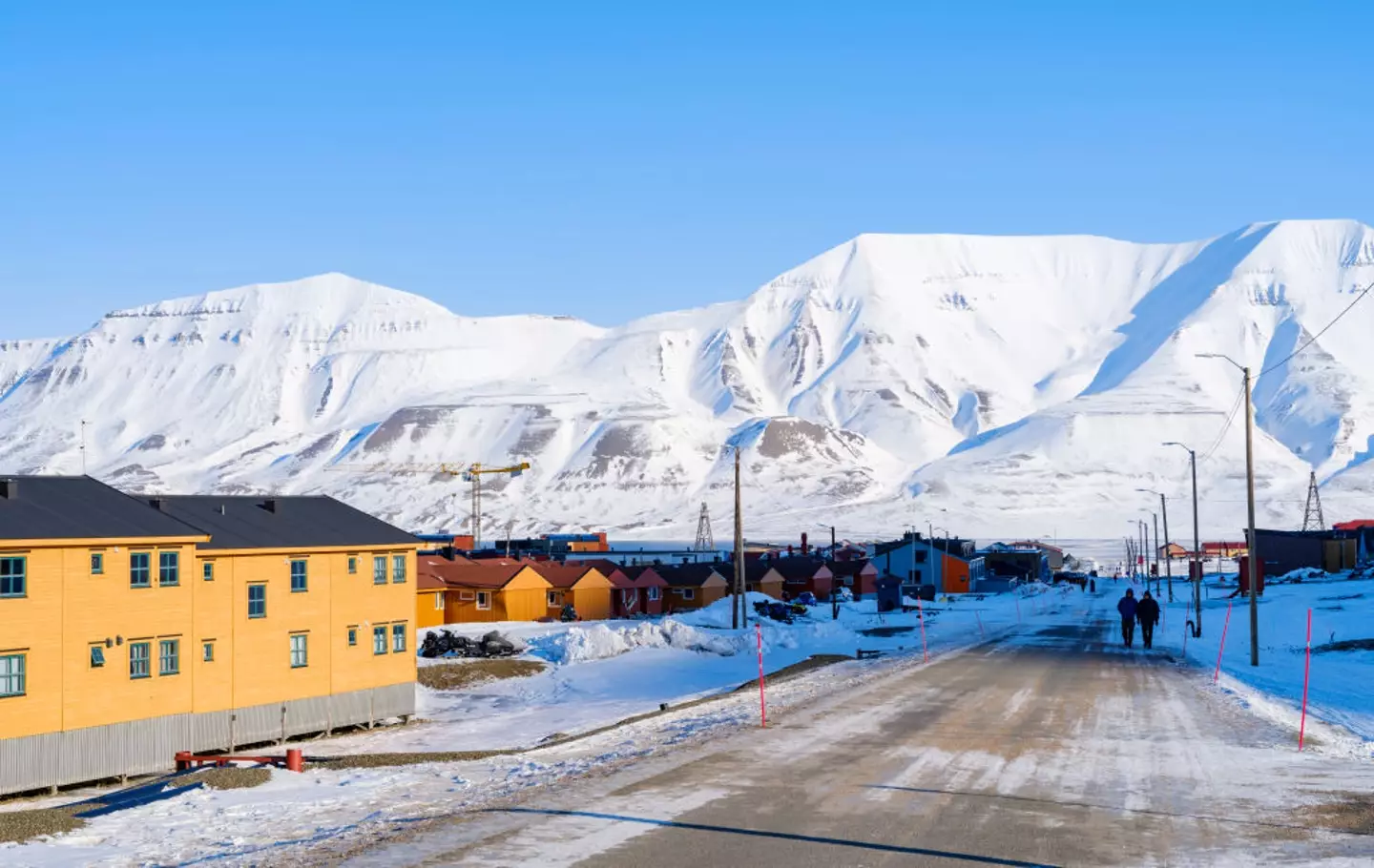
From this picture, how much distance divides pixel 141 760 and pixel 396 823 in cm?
1809

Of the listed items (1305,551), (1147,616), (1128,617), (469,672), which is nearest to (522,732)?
(469,672)

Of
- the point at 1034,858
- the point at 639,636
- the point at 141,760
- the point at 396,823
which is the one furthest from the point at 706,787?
the point at 639,636

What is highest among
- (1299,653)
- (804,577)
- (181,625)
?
(181,625)

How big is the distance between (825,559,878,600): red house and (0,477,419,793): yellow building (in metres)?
82.4

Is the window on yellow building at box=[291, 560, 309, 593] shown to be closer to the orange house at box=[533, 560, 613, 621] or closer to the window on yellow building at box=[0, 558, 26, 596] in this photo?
the window on yellow building at box=[0, 558, 26, 596]

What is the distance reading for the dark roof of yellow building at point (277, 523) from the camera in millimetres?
39812

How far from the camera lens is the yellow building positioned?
3127cm

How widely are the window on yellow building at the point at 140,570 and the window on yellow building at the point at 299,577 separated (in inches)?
249

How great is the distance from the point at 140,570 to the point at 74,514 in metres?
1.99

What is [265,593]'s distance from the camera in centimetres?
3956

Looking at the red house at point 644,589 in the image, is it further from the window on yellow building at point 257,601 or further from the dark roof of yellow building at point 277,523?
the window on yellow building at point 257,601

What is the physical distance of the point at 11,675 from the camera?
3067 centimetres

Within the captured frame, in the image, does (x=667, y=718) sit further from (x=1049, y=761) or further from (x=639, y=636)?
(x=639, y=636)

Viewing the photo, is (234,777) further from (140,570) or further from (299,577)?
(299,577)
